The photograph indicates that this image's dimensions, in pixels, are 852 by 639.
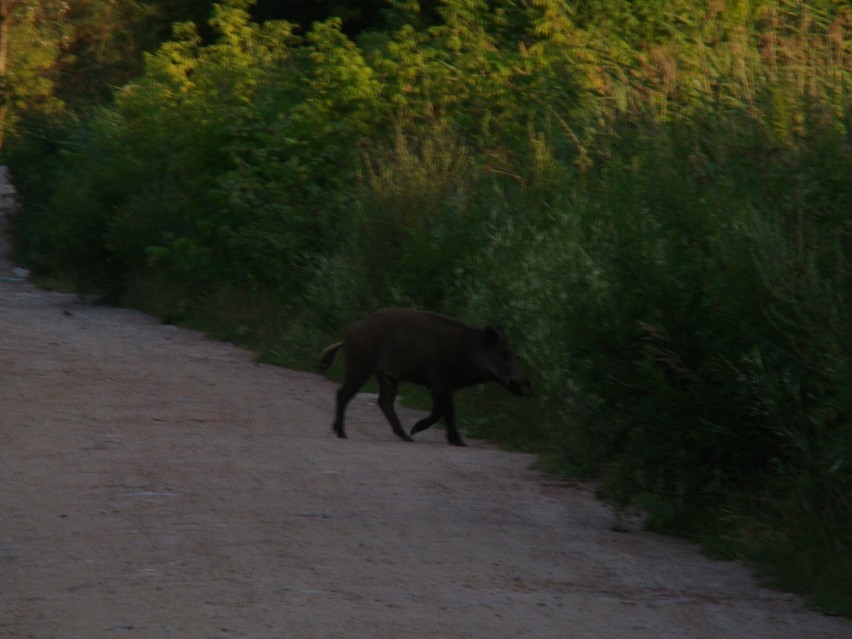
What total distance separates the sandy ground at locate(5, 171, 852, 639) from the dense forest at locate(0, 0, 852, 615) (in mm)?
531

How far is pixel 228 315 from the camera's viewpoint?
20156 mm

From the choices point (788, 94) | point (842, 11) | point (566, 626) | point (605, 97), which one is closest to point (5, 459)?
point (566, 626)

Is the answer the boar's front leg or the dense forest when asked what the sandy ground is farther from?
the dense forest

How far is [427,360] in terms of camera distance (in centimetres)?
1192

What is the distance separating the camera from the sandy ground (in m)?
6.01

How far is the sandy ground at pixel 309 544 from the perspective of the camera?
6012 millimetres

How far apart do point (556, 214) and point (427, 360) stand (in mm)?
2397

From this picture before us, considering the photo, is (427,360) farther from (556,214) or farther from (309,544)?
(309,544)

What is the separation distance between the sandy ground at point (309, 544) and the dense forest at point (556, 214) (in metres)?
0.53

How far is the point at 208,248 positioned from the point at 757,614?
15749mm

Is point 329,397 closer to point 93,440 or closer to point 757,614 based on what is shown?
point 93,440

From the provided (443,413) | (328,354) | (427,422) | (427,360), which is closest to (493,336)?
(427,360)

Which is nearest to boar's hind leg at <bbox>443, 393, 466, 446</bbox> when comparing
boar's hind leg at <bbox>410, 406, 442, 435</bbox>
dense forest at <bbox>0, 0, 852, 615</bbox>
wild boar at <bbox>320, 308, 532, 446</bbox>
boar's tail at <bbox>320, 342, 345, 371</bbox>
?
wild boar at <bbox>320, 308, 532, 446</bbox>

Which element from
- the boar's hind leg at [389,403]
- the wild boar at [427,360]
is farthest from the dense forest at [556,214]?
the boar's hind leg at [389,403]
